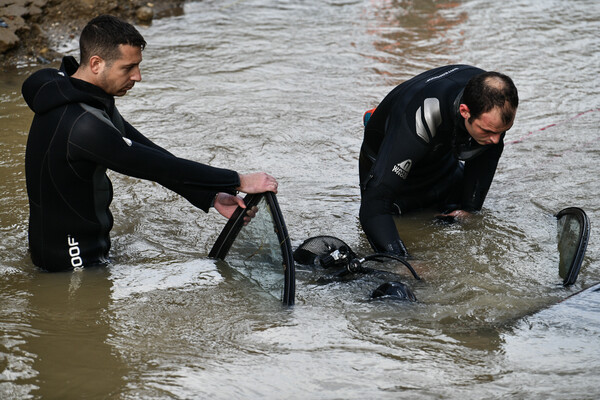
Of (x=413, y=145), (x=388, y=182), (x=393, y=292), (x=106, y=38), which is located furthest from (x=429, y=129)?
(x=106, y=38)

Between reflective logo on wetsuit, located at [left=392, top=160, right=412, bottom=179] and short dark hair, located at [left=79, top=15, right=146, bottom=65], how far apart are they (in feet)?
5.10

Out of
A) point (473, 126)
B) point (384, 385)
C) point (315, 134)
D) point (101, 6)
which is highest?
point (101, 6)

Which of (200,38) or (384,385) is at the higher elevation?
(200,38)

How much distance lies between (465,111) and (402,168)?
469mm

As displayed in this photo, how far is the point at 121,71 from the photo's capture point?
11.3 feet

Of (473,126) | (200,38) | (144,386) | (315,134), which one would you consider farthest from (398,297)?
(200,38)

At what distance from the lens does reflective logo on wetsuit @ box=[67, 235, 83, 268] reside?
371 centimetres

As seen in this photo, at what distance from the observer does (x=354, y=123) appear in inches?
256

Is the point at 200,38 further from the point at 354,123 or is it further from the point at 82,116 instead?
the point at 82,116

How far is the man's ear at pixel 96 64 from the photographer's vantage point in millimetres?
3404

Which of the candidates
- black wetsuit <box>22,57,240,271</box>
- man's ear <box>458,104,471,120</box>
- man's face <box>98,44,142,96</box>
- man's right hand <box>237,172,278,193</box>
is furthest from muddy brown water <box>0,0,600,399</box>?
man's face <box>98,44,142,96</box>

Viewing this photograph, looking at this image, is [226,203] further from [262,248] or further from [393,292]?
[393,292]

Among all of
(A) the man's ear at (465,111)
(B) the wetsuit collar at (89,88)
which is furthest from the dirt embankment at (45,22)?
(A) the man's ear at (465,111)

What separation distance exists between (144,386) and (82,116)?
4.38ft
